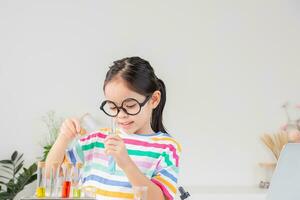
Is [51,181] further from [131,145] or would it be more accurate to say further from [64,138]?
[131,145]

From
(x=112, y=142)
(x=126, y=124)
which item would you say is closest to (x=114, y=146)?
(x=112, y=142)

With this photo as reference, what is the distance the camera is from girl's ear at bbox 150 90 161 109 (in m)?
1.61

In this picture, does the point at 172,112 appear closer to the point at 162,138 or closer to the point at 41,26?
the point at 41,26

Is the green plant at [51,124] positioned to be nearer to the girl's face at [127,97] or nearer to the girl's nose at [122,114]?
the girl's face at [127,97]

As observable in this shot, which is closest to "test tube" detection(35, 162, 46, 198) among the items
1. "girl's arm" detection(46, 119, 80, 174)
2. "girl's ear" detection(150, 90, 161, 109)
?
"girl's arm" detection(46, 119, 80, 174)

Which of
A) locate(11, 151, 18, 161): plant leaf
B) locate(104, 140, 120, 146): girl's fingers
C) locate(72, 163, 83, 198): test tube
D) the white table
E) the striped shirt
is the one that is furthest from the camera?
locate(11, 151, 18, 161): plant leaf

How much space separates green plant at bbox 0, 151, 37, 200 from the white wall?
86 mm

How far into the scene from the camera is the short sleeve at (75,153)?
1.56m

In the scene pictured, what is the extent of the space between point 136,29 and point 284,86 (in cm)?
129

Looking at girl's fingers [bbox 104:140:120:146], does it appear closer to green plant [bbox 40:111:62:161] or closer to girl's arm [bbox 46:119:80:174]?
girl's arm [bbox 46:119:80:174]

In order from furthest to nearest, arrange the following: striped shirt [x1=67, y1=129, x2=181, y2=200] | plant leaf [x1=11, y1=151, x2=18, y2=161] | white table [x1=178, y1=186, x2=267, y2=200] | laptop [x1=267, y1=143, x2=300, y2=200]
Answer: plant leaf [x1=11, y1=151, x2=18, y2=161] → white table [x1=178, y1=186, x2=267, y2=200] → striped shirt [x1=67, y1=129, x2=181, y2=200] → laptop [x1=267, y1=143, x2=300, y2=200]

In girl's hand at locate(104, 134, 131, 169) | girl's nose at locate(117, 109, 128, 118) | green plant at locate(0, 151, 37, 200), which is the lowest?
green plant at locate(0, 151, 37, 200)

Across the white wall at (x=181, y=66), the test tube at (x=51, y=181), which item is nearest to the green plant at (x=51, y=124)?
the white wall at (x=181, y=66)

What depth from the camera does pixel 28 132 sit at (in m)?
3.84
